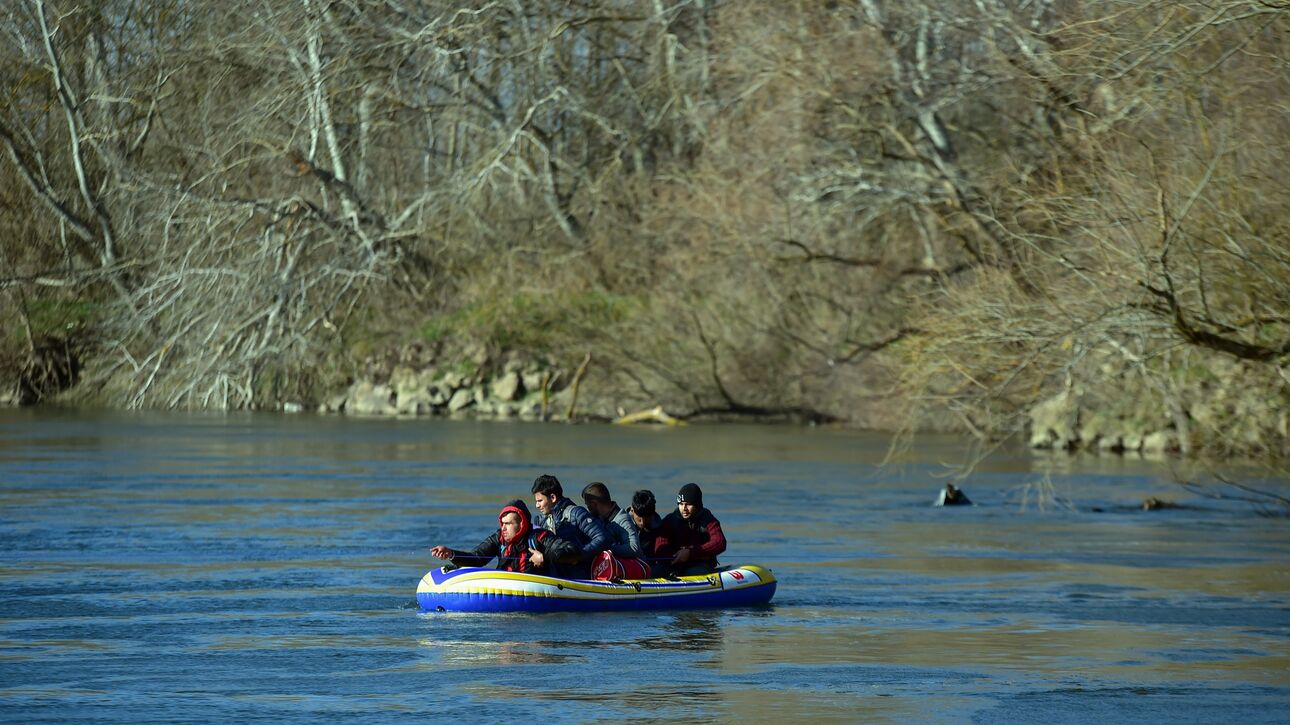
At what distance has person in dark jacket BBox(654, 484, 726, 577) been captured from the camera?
59.0 feet

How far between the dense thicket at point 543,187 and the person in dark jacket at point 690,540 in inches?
382

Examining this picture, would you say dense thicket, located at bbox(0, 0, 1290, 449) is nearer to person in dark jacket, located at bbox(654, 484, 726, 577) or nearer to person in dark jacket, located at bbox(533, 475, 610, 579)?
person in dark jacket, located at bbox(654, 484, 726, 577)

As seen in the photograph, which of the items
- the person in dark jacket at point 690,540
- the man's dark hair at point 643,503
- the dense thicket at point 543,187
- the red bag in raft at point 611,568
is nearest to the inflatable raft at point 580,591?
the red bag in raft at point 611,568

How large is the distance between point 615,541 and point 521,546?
92 centimetres

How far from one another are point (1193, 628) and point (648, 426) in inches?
1145

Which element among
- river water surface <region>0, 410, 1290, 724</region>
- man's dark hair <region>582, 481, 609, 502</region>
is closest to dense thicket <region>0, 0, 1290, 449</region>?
river water surface <region>0, 410, 1290, 724</region>

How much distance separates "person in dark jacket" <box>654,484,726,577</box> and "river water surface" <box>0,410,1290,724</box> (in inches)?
26.1

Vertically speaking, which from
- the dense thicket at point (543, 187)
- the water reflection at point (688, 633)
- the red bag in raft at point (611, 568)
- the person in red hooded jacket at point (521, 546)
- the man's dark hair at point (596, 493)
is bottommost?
the water reflection at point (688, 633)

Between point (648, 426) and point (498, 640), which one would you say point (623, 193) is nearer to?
point (648, 426)

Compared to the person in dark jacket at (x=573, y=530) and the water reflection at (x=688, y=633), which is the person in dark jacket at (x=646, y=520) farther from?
the water reflection at (x=688, y=633)

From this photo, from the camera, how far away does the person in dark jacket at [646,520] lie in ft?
57.9

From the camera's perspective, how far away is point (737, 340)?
4397 cm

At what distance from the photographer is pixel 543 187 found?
49.9m

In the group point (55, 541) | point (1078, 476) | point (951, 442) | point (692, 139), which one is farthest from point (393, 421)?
point (55, 541)
